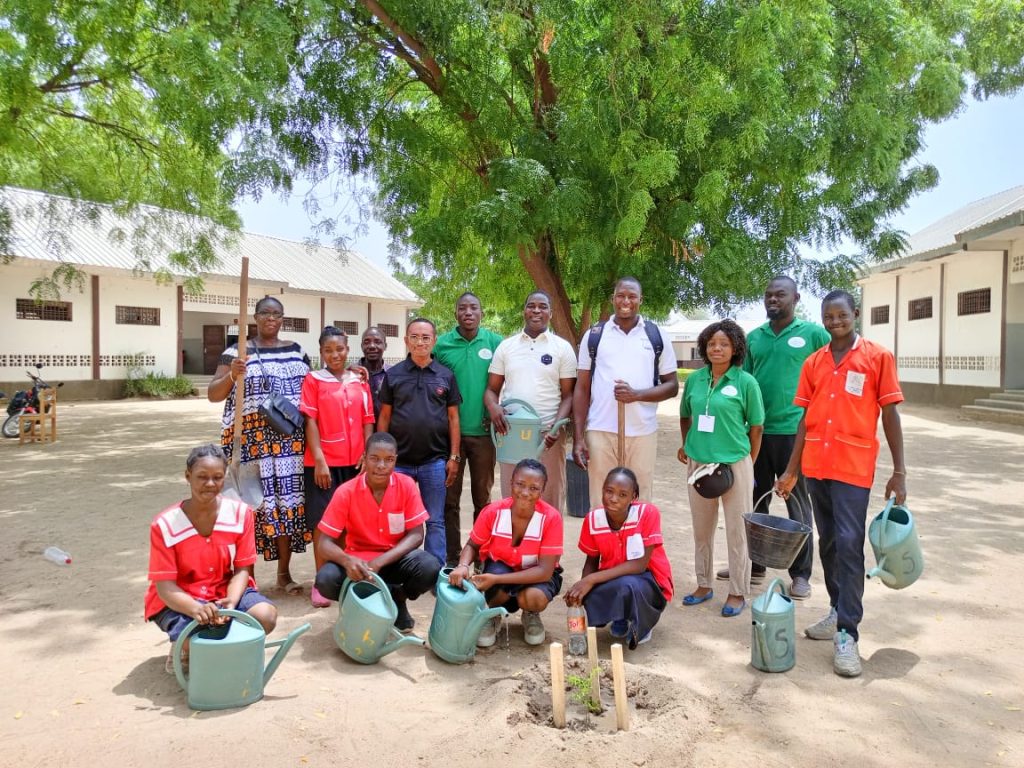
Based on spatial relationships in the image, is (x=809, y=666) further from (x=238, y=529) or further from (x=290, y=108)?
(x=290, y=108)

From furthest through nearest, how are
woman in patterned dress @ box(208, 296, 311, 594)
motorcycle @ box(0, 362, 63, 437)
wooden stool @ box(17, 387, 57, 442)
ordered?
motorcycle @ box(0, 362, 63, 437)
wooden stool @ box(17, 387, 57, 442)
woman in patterned dress @ box(208, 296, 311, 594)

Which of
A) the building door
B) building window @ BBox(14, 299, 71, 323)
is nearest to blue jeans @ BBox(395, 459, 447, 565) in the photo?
building window @ BBox(14, 299, 71, 323)

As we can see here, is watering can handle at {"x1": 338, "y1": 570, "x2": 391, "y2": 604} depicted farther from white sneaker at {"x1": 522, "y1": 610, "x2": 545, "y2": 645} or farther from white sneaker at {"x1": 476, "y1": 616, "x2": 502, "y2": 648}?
white sneaker at {"x1": 522, "y1": 610, "x2": 545, "y2": 645}

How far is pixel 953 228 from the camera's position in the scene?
2017 cm

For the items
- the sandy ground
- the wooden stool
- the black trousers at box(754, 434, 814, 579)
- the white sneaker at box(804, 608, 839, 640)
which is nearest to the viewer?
the sandy ground

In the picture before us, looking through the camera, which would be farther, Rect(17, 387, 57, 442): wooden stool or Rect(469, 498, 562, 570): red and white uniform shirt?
Rect(17, 387, 57, 442): wooden stool

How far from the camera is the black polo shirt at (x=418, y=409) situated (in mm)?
4527

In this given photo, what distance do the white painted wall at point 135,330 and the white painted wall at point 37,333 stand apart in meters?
0.43

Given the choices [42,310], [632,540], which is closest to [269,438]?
[632,540]

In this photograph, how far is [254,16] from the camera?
6.77 meters

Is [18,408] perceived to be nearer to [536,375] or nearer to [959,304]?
[536,375]

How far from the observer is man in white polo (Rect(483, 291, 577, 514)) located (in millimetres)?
4762

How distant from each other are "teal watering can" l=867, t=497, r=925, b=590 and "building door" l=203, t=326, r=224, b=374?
25416mm

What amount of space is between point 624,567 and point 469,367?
1.80 metres
